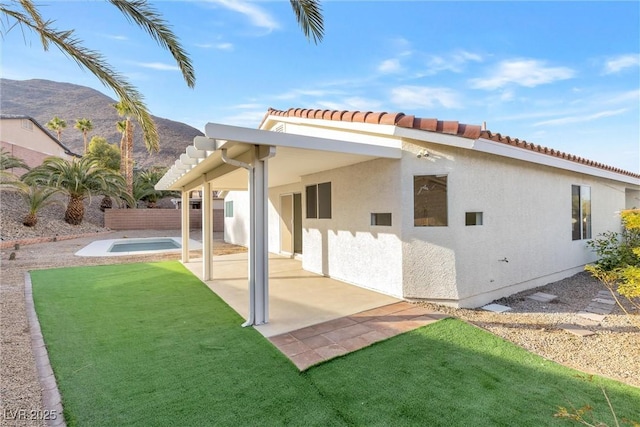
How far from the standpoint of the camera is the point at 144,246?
75.9 feet

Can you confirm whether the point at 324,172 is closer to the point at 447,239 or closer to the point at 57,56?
the point at 447,239

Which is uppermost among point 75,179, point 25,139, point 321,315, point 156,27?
point 25,139

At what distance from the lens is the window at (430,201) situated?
816 centimetres

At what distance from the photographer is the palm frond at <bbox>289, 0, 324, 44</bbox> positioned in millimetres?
7543

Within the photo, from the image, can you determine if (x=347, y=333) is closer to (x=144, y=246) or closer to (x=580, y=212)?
(x=580, y=212)

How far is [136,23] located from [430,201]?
851cm

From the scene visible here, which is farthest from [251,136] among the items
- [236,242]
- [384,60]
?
[236,242]

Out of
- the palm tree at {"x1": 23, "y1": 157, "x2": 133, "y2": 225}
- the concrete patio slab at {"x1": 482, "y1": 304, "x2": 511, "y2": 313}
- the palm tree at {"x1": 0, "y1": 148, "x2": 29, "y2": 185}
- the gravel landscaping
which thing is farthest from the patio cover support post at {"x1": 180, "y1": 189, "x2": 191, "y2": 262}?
the palm tree at {"x1": 23, "y1": 157, "x2": 133, "y2": 225}

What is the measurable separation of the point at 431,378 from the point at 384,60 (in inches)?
576

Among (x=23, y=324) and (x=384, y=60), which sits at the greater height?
(x=384, y=60)

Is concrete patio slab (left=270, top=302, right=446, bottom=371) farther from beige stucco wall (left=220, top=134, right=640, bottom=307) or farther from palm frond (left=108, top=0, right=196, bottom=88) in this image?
palm frond (left=108, top=0, right=196, bottom=88)

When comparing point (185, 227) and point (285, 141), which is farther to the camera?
point (185, 227)

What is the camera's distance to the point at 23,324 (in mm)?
7027

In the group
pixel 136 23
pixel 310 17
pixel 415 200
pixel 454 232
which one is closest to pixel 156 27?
pixel 136 23
